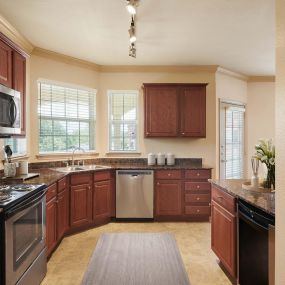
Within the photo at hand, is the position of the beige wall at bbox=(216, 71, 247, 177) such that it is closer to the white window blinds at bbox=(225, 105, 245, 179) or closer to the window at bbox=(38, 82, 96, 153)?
the white window blinds at bbox=(225, 105, 245, 179)

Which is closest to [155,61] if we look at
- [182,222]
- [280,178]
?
[182,222]

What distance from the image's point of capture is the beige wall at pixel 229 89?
5137 mm

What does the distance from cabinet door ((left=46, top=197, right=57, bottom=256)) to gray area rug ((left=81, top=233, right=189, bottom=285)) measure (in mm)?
501

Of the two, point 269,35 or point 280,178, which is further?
point 269,35

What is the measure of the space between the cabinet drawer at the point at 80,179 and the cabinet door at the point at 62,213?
18 centimetres

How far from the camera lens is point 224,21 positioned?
10.3 ft

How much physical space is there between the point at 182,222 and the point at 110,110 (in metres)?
2.40

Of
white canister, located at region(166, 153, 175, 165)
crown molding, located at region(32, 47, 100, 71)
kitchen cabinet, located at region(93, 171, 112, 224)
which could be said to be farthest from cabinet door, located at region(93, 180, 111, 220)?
crown molding, located at region(32, 47, 100, 71)

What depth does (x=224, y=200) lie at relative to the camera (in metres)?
2.64

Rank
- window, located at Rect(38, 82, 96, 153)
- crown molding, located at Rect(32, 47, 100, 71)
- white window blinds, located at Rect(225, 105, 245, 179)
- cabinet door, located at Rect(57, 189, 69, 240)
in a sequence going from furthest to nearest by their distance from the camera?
1. white window blinds, located at Rect(225, 105, 245, 179)
2. window, located at Rect(38, 82, 96, 153)
3. crown molding, located at Rect(32, 47, 100, 71)
4. cabinet door, located at Rect(57, 189, 69, 240)

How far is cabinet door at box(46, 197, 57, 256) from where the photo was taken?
2.93 meters

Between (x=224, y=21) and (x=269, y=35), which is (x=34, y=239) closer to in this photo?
(x=224, y=21)

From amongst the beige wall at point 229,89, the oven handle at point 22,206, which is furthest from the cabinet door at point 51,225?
the beige wall at point 229,89

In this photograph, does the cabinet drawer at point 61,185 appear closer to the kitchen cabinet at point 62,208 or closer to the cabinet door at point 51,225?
the kitchen cabinet at point 62,208
